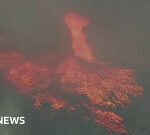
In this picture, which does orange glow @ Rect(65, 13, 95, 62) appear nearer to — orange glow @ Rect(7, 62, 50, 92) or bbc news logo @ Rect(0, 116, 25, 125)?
orange glow @ Rect(7, 62, 50, 92)

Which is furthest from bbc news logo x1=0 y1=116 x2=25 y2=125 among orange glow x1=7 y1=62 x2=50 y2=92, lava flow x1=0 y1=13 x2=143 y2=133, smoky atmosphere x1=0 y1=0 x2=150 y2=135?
orange glow x1=7 y1=62 x2=50 y2=92

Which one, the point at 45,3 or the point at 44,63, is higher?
the point at 45,3

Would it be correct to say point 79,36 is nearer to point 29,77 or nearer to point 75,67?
point 75,67

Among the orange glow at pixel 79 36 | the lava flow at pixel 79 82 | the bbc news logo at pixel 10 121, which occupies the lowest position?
the bbc news logo at pixel 10 121

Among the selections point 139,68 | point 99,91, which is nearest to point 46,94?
point 99,91

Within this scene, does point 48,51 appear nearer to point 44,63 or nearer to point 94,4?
point 44,63

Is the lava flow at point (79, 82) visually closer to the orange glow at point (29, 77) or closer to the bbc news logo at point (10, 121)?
the orange glow at point (29, 77)

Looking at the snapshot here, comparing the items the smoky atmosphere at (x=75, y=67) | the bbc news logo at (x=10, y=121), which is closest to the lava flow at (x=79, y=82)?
the smoky atmosphere at (x=75, y=67)
